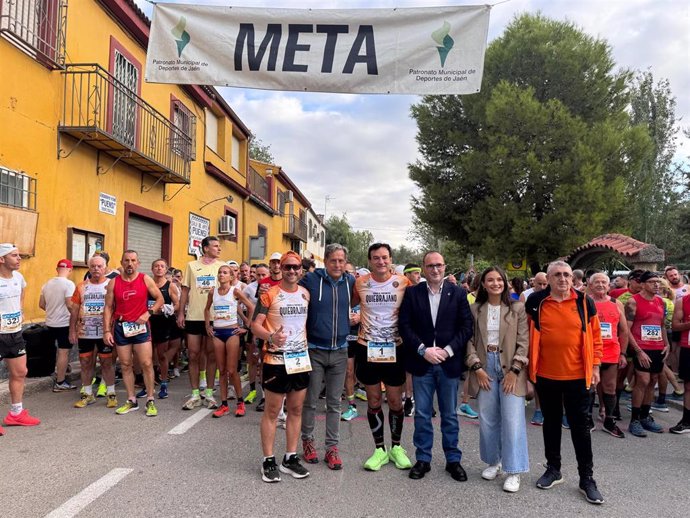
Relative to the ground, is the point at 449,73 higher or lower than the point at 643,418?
higher

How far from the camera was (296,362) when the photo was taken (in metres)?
4.11

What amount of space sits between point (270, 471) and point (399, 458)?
1.15 m

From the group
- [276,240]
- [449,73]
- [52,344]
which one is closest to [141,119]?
[52,344]

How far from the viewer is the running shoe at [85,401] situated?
6.27 metres

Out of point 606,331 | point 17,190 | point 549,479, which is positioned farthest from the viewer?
point 17,190

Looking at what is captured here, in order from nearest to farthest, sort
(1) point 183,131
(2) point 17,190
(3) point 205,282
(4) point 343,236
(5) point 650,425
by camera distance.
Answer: (5) point 650,425, (3) point 205,282, (2) point 17,190, (1) point 183,131, (4) point 343,236

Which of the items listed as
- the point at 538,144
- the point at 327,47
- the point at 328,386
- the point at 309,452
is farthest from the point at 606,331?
the point at 538,144

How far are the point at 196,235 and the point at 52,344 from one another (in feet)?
27.2

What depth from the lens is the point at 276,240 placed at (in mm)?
27438

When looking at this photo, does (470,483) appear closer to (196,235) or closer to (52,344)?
(52,344)

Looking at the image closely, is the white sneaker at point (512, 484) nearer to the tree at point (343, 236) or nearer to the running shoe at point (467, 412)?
the running shoe at point (467, 412)

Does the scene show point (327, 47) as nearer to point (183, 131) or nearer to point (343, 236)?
point (183, 131)

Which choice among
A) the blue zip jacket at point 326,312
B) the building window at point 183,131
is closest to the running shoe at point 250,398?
the blue zip jacket at point 326,312

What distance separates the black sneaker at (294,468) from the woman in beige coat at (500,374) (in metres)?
1.51
